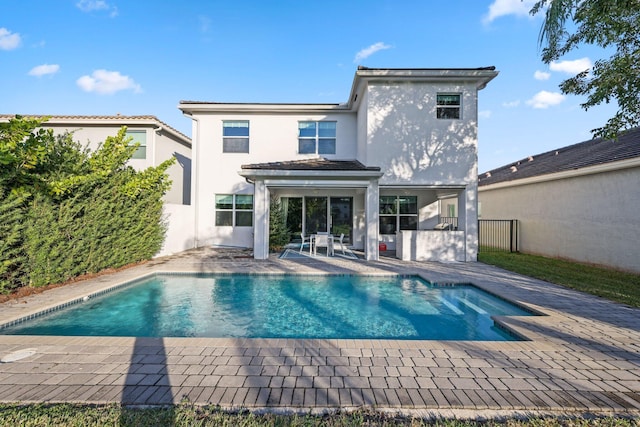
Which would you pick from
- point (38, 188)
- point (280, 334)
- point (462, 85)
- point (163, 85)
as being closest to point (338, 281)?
point (280, 334)

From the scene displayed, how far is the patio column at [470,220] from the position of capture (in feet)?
37.9

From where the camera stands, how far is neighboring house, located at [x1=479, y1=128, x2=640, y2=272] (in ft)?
32.6

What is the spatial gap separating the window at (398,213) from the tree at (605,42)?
802cm

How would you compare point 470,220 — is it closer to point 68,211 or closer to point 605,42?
point 605,42

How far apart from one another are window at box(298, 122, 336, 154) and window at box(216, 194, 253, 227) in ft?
13.3

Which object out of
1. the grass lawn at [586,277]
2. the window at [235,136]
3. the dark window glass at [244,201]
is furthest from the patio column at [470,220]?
the window at [235,136]

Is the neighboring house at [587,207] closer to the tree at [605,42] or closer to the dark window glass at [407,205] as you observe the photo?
the tree at [605,42]

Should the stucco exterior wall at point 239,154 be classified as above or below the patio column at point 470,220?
above

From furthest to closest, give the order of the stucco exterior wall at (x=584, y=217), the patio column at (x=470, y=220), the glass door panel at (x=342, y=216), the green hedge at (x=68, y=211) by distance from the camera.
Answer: the glass door panel at (x=342, y=216) < the patio column at (x=470, y=220) < the stucco exterior wall at (x=584, y=217) < the green hedge at (x=68, y=211)

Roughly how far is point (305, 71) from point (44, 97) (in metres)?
16.0

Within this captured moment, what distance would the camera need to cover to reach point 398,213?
584 inches

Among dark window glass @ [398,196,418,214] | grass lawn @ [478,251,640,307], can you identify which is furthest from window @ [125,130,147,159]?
grass lawn @ [478,251,640,307]

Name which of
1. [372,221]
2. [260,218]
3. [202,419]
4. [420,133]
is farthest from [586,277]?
[202,419]

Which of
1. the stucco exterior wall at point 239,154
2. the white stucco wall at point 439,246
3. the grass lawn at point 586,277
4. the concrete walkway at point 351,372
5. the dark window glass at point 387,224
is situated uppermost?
the stucco exterior wall at point 239,154
